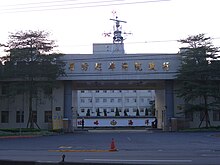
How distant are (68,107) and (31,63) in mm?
7234

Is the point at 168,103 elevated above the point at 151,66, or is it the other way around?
the point at 151,66

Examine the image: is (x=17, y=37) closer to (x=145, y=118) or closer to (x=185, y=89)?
(x=185, y=89)

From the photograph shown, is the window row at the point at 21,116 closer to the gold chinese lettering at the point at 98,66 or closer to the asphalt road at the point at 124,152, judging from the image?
the gold chinese lettering at the point at 98,66

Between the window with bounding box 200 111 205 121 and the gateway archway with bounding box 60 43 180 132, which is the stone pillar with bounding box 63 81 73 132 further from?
the window with bounding box 200 111 205 121

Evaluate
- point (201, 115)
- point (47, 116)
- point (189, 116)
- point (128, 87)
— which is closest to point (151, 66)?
point (189, 116)

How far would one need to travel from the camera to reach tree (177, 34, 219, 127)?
1718 inches

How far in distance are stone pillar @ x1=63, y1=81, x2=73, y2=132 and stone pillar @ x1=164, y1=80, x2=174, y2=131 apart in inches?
453

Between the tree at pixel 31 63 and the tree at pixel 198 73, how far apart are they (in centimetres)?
1404

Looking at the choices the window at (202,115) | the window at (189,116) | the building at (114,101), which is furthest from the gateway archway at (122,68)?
the building at (114,101)

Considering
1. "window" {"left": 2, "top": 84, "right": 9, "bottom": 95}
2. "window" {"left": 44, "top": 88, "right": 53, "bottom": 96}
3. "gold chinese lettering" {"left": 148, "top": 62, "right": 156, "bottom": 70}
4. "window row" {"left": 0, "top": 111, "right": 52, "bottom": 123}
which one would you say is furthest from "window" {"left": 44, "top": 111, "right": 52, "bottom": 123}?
"gold chinese lettering" {"left": 148, "top": 62, "right": 156, "bottom": 70}

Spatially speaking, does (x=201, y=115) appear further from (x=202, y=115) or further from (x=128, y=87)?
(x=128, y=87)

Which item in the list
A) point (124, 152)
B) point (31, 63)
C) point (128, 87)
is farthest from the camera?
point (128, 87)

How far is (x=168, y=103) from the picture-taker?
46969 millimetres

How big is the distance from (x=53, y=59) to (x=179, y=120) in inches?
646
